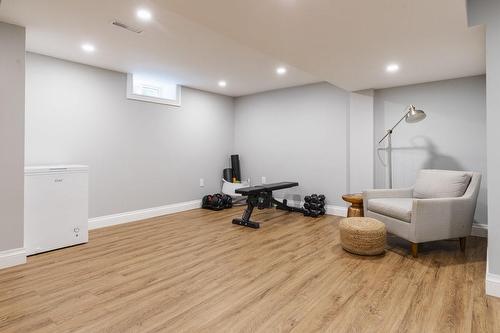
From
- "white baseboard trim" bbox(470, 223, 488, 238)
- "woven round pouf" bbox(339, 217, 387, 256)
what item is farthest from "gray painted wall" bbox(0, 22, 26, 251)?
"white baseboard trim" bbox(470, 223, 488, 238)

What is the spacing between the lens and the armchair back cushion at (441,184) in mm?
3119

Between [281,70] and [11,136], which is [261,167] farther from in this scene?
[11,136]

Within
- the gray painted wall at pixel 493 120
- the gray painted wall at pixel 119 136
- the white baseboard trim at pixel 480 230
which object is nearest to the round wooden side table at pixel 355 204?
the white baseboard trim at pixel 480 230

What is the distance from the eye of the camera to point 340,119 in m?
4.72

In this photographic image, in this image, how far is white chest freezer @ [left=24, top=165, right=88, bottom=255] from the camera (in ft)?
9.55

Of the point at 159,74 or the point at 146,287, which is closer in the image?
the point at 146,287

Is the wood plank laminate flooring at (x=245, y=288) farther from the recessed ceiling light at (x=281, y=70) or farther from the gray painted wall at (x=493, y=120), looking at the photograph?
the recessed ceiling light at (x=281, y=70)

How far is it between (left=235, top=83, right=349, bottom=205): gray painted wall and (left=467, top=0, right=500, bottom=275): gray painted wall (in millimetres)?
2601

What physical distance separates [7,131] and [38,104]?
95 cm

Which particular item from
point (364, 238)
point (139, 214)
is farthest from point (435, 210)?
point (139, 214)

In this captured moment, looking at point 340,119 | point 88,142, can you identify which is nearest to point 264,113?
point 340,119

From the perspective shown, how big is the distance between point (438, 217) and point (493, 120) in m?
1.14

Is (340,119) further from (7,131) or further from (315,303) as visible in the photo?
(7,131)

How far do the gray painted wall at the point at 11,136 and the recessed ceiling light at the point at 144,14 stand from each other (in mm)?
1176
